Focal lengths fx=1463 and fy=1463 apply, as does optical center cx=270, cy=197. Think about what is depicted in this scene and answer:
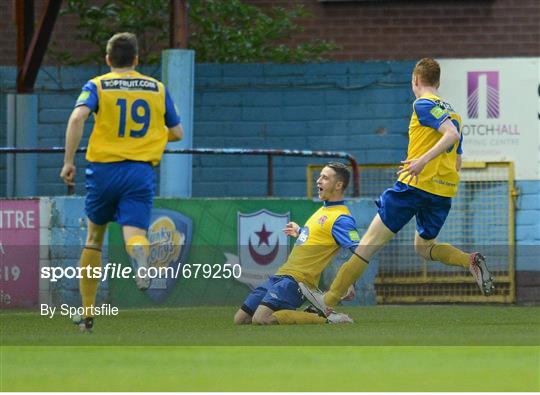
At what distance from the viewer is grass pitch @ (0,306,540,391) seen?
6863 mm

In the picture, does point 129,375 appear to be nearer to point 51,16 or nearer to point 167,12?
point 51,16

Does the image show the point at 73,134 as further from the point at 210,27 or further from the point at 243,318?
the point at 210,27

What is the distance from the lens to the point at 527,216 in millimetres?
15266

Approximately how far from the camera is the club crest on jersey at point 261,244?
45.6 feet

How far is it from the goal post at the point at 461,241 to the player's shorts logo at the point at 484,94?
170 centimetres

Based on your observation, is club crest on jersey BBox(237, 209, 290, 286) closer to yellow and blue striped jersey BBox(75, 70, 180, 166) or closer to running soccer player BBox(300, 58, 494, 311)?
running soccer player BBox(300, 58, 494, 311)

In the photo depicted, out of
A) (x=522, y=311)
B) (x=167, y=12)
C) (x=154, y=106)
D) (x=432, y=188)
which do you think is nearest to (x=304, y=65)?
(x=167, y=12)

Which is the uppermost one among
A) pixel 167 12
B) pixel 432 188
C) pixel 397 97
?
pixel 167 12

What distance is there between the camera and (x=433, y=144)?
34.0ft

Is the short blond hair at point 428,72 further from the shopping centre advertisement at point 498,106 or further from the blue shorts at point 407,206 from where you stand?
the shopping centre advertisement at point 498,106

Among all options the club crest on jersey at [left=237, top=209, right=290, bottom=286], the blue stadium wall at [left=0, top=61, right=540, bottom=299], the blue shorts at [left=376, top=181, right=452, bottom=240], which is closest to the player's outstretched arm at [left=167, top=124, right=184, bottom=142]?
the blue shorts at [left=376, top=181, right=452, bottom=240]

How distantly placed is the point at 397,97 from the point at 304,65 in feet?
3.75

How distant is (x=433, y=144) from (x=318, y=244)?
3.63 ft

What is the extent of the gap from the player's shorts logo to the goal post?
1.70 m
